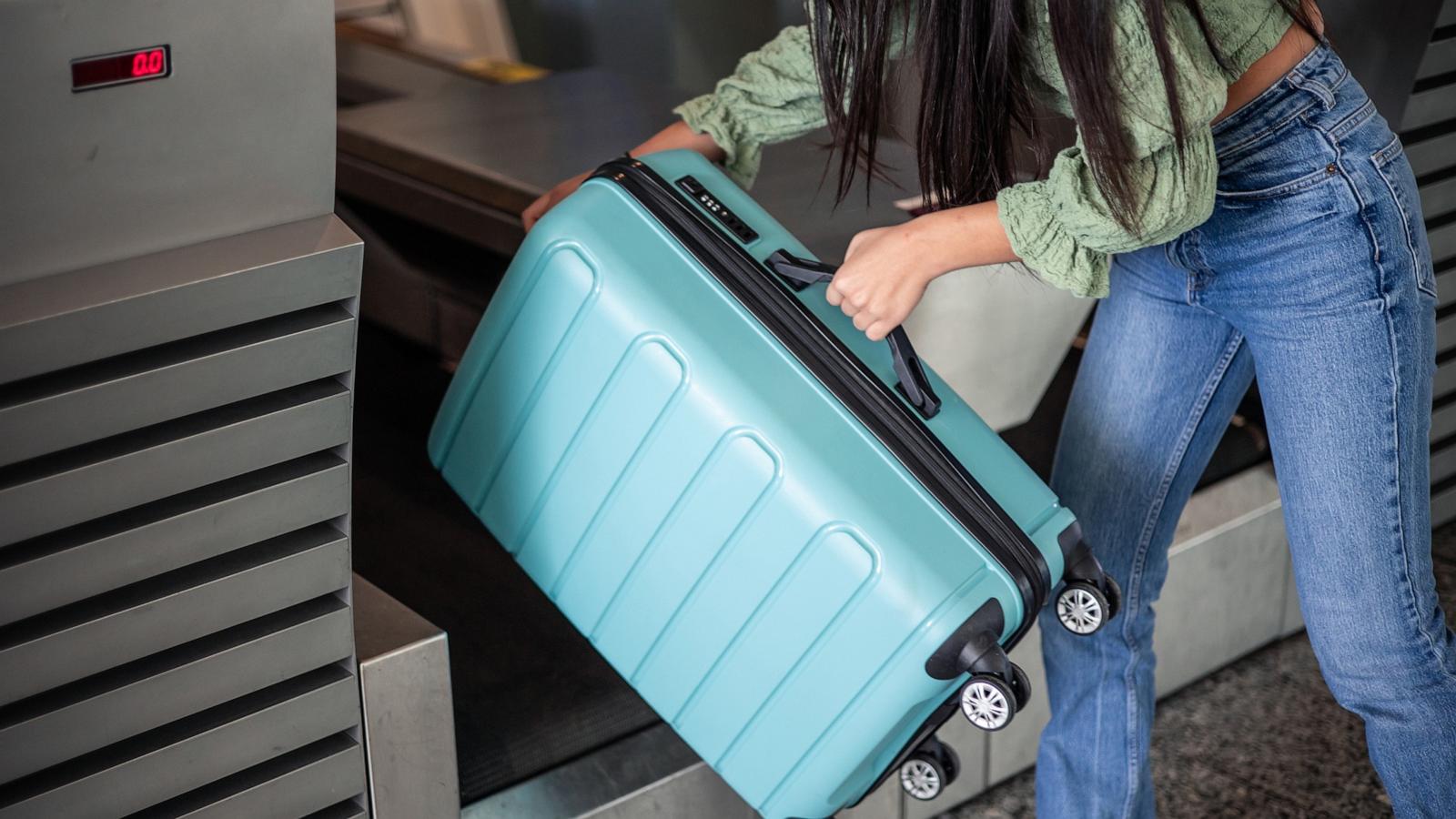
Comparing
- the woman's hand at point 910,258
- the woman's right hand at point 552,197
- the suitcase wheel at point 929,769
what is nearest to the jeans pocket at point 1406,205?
the woman's hand at point 910,258

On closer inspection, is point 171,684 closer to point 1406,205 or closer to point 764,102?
point 764,102

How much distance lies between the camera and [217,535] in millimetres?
928

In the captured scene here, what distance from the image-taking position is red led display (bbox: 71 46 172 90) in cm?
75

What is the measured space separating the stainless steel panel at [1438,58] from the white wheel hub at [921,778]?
1349mm

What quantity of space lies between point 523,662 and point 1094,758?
0.61m

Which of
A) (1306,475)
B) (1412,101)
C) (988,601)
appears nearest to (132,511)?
(988,601)

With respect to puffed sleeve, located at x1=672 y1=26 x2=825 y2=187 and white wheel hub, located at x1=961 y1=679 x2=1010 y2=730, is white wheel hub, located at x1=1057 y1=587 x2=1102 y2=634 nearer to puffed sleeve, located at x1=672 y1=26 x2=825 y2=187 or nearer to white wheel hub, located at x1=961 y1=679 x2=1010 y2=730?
white wheel hub, located at x1=961 y1=679 x2=1010 y2=730

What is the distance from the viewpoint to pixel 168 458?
880 mm

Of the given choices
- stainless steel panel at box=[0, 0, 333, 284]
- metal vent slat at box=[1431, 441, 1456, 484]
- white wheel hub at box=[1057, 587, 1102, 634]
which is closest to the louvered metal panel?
stainless steel panel at box=[0, 0, 333, 284]

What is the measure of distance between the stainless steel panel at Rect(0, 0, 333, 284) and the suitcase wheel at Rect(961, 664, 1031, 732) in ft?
1.95

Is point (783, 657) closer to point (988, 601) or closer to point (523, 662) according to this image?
point (988, 601)

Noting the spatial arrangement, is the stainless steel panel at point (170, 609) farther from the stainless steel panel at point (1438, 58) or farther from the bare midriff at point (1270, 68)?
the stainless steel panel at point (1438, 58)

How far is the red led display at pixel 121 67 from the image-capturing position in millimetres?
750

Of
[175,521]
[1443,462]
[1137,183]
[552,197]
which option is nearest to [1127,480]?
[1137,183]
